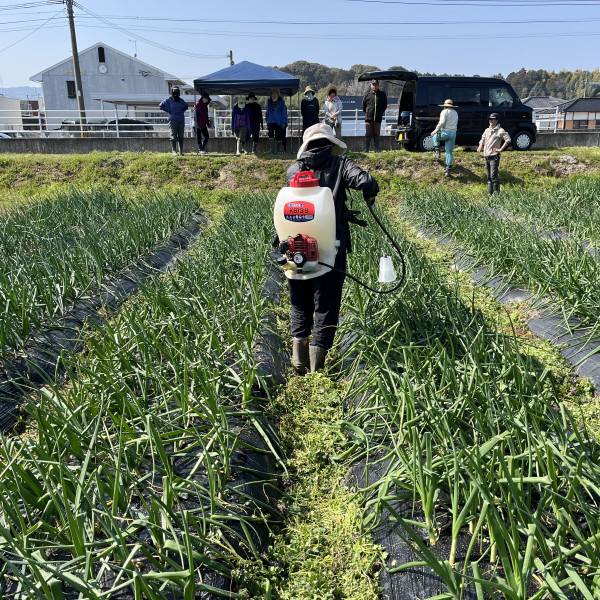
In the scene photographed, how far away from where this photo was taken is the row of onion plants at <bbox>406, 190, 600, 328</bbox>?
3.24 m

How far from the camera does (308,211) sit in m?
2.63

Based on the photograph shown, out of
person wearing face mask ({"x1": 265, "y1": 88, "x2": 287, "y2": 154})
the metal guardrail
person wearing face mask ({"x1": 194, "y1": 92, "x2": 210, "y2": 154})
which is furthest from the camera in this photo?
the metal guardrail

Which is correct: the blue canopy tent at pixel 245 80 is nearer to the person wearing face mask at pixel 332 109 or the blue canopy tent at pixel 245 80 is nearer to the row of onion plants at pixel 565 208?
the person wearing face mask at pixel 332 109

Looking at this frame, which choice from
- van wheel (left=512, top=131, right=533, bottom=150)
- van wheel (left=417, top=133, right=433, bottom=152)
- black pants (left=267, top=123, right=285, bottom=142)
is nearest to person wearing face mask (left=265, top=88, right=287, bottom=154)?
black pants (left=267, top=123, right=285, bottom=142)

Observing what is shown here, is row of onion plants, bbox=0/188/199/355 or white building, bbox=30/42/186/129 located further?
white building, bbox=30/42/186/129

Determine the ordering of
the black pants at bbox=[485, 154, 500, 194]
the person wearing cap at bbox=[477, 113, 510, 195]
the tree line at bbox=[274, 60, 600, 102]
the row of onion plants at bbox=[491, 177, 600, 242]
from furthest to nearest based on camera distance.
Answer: the tree line at bbox=[274, 60, 600, 102] < the black pants at bbox=[485, 154, 500, 194] < the person wearing cap at bbox=[477, 113, 510, 195] < the row of onion plants at bbox=[491, 177, 600, 242]

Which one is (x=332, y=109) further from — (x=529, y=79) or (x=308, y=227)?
(x=529, y=79)

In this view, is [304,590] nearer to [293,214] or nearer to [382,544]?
[382,544]

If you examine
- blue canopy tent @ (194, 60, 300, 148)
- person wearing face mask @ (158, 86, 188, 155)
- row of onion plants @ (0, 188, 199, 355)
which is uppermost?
blue canopy tent @ (194, 60, 300, 148)

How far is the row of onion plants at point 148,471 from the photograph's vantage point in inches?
57.9

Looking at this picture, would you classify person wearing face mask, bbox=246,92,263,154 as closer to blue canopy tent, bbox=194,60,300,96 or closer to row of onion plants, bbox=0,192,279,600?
blue canopy tent, bbox=194,60,300,96

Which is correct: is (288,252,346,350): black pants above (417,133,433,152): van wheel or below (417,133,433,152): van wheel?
below

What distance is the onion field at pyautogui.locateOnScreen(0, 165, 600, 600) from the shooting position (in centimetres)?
146

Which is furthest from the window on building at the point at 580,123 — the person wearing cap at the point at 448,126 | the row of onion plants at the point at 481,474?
the row of onion plants at the point at 481,474
